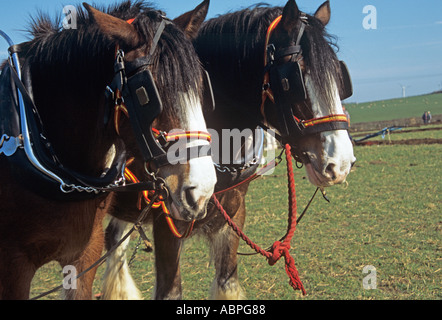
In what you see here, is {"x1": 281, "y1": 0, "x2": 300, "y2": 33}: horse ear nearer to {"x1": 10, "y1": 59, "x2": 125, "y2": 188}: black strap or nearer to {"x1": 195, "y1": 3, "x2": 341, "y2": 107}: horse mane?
{"x1": 195, "y1": 3, "x2": 341, "y2": 107}: horse mane

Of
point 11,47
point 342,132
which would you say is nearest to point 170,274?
point 342,132

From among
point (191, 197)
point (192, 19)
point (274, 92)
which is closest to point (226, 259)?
point (274, 92)

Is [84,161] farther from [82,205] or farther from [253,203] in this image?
[253,203]

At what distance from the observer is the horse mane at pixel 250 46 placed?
2.81 metres

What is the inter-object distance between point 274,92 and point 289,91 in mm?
136

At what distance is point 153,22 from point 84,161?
2.63 ft

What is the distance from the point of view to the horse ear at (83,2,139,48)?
72.5 inches

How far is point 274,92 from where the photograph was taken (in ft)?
9.48

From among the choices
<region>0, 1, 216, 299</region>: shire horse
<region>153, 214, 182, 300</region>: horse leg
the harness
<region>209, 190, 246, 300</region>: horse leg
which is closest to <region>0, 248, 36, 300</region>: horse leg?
<region>0, 1, 216, 299</region>: shire horse

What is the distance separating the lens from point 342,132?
2.74m

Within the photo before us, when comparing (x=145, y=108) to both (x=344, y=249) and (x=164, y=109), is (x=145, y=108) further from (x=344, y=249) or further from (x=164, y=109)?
(x=344, y=249)

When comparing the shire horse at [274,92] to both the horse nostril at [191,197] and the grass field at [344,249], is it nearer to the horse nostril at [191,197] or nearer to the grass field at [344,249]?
the grass field at [344,249]

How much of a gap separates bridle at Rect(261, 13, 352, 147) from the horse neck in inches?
48.8
